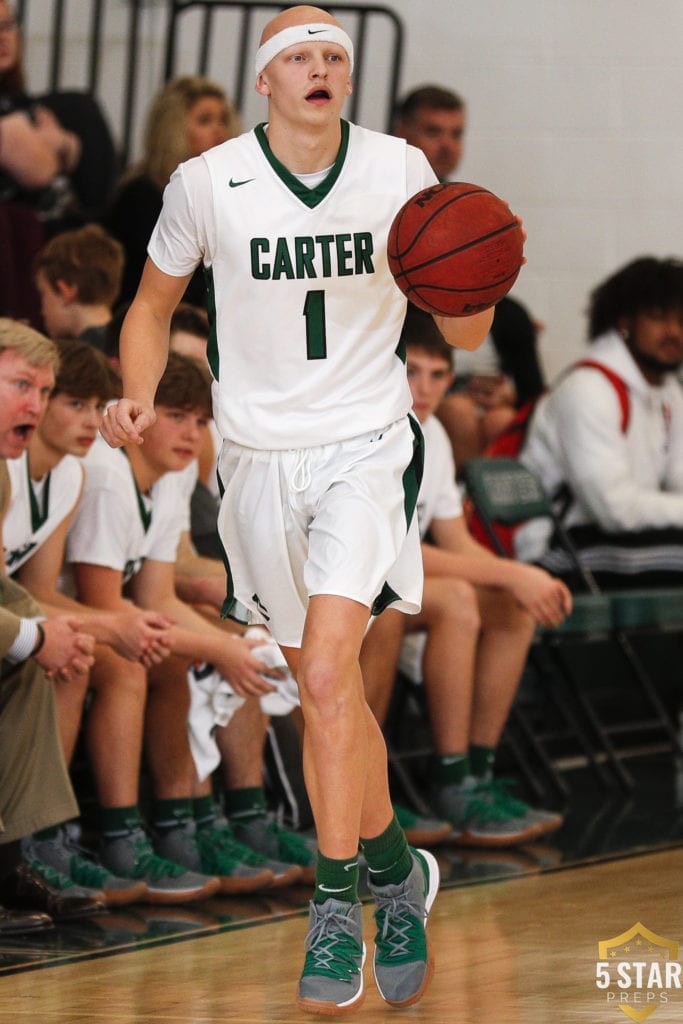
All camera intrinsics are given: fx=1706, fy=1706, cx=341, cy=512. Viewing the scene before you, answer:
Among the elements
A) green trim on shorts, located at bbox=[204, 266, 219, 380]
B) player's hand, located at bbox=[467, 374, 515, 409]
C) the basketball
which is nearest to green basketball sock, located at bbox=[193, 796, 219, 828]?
green trim on shorts, located at bbox=[204, 266, 219, 380]

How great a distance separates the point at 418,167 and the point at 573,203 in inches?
190

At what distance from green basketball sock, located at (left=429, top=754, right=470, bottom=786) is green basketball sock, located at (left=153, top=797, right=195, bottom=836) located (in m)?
0.96

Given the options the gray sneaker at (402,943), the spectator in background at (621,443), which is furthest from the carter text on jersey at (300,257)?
the spectator in background at (621,443)

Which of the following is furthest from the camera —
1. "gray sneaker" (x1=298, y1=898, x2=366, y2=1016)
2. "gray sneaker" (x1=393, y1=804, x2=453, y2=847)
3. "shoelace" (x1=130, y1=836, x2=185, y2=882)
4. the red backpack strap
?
the red backpack strap

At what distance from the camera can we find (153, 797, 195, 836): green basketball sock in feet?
13.3

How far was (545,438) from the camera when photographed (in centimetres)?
616

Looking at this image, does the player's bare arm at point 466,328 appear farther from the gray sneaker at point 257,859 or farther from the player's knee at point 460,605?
the player's knee at point 460,605

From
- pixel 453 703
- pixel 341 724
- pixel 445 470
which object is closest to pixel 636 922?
pixel 341 724

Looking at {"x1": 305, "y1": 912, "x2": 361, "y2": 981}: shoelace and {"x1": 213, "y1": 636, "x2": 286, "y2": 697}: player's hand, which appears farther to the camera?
{"x1": 213, "y1": 636, "x2": 286, "y2": 697}: player's hand

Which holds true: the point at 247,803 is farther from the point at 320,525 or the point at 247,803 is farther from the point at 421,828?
the point at 320,525

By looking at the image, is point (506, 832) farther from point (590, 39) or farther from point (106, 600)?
point (590, 39)

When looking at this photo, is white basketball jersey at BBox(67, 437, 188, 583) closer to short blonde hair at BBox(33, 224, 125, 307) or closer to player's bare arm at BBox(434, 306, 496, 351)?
short blonde hair at BBox(33, 224, 125, 307)

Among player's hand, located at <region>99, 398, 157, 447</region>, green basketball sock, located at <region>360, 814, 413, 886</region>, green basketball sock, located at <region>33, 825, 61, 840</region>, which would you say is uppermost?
player's hand, located at <region>99, 398, 157, 447</region>

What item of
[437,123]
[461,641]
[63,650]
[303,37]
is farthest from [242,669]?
[437,123]
